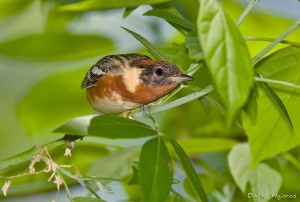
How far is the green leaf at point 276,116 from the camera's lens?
1.16 m

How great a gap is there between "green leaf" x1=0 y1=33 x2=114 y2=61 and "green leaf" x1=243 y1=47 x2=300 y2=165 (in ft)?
2.23

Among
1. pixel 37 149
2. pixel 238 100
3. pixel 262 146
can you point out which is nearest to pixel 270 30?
pixel 262 146

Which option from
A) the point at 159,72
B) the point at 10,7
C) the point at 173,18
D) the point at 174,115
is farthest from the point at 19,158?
the point at 174,115

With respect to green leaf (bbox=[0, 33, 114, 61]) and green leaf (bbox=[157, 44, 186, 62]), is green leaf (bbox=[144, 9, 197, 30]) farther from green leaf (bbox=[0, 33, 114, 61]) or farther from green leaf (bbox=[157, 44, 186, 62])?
green leaf (bbox=[0, 33, 114, 61])

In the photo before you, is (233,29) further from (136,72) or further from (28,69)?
(28,69)

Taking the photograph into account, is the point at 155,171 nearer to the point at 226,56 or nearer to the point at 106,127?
the point at 106,127

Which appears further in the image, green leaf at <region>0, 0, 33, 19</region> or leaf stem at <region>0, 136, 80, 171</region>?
green leaf at <region>0, 0, 33, 19</region>

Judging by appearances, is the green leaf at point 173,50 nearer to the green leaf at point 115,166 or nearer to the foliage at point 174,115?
the foliage at point 174,115

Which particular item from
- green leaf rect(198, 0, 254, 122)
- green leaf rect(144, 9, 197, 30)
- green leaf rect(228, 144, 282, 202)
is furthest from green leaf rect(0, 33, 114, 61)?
green leaf rect(198, 0, 254, 122)

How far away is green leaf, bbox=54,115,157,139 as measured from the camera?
2.56 feet

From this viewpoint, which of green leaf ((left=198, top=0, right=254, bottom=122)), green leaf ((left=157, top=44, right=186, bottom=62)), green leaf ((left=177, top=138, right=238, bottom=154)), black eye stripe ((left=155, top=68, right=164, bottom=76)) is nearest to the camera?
green leaf ((left=198, top=0, right=254, bottom=122))

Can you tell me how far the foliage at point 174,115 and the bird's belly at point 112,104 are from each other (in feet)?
0.14

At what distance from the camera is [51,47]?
1632mm

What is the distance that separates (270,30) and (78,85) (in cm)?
71
